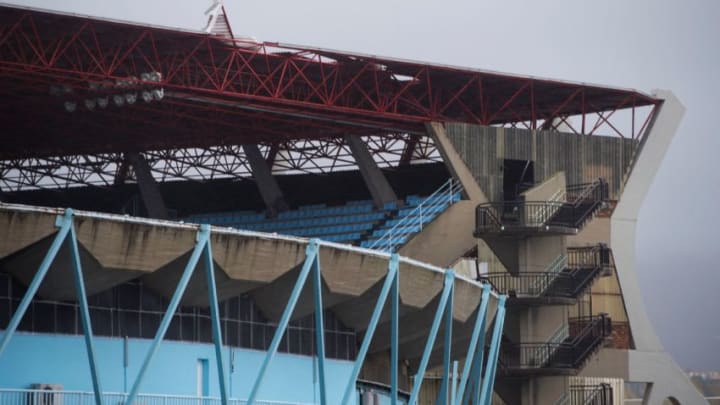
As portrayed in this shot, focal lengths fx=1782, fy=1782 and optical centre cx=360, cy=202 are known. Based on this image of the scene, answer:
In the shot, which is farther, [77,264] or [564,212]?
[564,212]

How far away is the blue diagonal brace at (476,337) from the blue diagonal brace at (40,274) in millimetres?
20048

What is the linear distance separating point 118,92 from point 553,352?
2382cm

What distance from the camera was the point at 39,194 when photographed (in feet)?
377

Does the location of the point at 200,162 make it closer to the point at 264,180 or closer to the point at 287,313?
the point at 264,180

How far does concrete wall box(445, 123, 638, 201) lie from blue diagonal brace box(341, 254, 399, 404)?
87.7 ft

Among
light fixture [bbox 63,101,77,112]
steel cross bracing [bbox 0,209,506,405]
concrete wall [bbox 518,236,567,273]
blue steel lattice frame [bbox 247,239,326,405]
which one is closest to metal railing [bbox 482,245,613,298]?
concrete wall [bbox 518,236,567,273]

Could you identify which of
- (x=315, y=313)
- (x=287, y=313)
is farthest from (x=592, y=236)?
(x=287, y=313)

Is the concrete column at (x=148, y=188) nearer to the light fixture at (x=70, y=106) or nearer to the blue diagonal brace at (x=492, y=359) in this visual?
the light fixture at (x=70, y=106)

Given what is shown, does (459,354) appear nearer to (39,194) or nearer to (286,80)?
(286,80)

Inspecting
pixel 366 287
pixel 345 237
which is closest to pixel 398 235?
pixel 345 237

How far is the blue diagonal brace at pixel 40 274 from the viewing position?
44.1 metres

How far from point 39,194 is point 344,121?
3382 cm

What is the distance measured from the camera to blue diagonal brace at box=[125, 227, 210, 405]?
155ft

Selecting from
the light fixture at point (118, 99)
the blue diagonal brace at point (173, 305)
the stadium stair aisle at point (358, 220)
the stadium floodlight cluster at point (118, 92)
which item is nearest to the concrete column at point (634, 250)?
the stadium stair aisle at point (358, 220)
